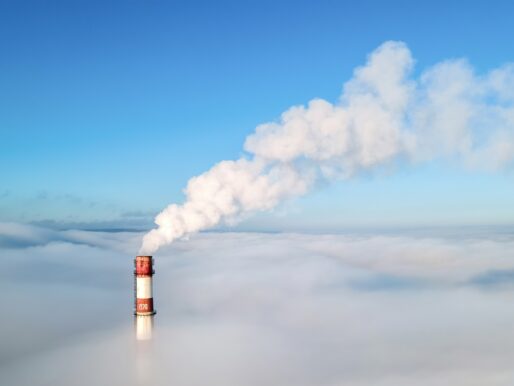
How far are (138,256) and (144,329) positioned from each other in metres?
12.9

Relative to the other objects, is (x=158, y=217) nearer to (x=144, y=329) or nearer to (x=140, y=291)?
(x=140, y=291)

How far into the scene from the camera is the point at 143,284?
224 feet

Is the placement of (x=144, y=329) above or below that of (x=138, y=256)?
below

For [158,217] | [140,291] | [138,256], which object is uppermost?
[158,217]

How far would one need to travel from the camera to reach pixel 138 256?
68.8 metres

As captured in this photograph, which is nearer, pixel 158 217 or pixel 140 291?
pixel 140 291

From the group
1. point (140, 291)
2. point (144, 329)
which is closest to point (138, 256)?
point (140, 291)

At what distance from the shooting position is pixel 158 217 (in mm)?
75500

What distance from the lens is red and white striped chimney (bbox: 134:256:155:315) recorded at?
67938 mm

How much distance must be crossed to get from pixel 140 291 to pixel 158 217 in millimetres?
13257

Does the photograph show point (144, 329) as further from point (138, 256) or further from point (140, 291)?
point (138, 256)

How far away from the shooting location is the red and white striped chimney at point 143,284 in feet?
223

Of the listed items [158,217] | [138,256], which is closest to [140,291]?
[138,256]

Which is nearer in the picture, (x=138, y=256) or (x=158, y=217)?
(x=138, y=256)
